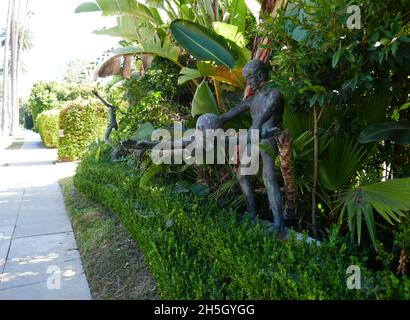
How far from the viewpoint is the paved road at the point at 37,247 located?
347 cm

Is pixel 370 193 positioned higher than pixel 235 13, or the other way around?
pixel 235 13

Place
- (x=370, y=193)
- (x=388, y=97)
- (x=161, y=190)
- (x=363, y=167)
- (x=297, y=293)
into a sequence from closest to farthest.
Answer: (x=297, y=293) → (x=370, y=193) → (x=388, y=97) → (x=363, y=167) → (x=161, y=190)

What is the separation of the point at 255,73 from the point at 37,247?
372 cm

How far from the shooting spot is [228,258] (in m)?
2.58

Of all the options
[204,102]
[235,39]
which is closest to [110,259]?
[204,102]

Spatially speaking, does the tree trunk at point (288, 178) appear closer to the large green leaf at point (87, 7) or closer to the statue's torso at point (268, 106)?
the statue's torso at point (268, 106)

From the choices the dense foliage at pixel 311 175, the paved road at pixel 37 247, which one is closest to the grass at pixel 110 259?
the paved road at pixel 37 247

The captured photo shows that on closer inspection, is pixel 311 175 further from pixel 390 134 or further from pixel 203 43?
pixel 203 43

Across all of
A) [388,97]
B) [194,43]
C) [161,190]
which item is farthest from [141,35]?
[388,97]

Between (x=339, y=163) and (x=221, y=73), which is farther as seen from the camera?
(x=221, y=73)

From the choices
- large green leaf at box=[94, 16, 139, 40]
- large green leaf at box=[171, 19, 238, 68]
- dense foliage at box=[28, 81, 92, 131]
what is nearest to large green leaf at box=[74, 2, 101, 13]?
large green leaf at box=[94, 16, 139, 40]

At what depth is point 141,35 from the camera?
16.7 ft
